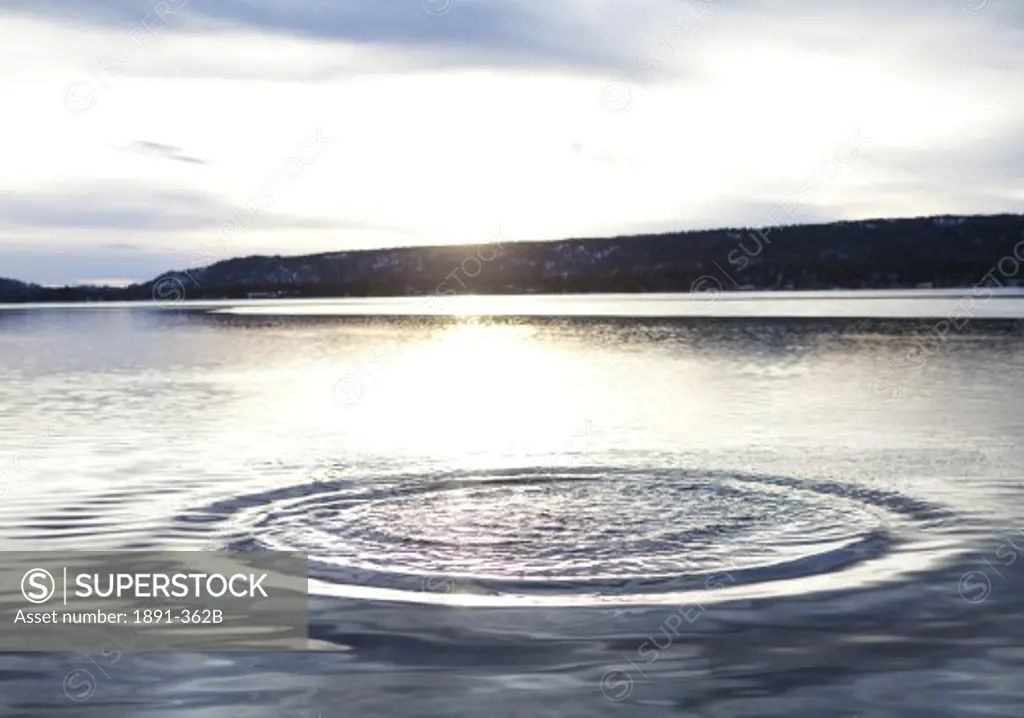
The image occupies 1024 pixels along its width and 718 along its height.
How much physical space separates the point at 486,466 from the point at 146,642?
1143 centimetres

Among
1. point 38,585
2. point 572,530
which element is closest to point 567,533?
point 572,530

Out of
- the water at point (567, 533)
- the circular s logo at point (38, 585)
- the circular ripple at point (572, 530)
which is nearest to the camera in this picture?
the water at point (567, 533)

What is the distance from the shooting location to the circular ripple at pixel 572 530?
1391 cm

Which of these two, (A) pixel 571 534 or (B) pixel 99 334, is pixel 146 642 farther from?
(B) pixel 99 334

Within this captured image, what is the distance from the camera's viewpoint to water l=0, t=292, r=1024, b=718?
417 inches

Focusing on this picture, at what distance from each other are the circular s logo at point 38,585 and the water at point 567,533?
1335 millimetres

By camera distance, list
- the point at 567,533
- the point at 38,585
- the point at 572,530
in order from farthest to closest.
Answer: the point at 572,530
the point at 567,533
the point at 38,585

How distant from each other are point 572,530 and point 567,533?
0.66 feet

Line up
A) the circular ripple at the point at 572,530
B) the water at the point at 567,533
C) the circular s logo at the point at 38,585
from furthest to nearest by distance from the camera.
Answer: the circular ripple at the point at 572,530 → the circular s logo at the point at 38,585 → the water at the point at 567,533

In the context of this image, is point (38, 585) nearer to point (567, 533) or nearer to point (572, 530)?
point (567, 533)

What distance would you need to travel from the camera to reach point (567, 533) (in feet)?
53.5

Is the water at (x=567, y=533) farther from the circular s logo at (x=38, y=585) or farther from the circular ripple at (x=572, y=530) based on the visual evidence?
the circular s logo at (x=38, y=585)

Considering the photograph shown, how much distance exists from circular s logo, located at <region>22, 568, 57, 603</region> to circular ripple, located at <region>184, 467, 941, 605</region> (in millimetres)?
2625

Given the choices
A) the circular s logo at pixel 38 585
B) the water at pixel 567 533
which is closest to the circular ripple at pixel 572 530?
the water at pixel 567 533
